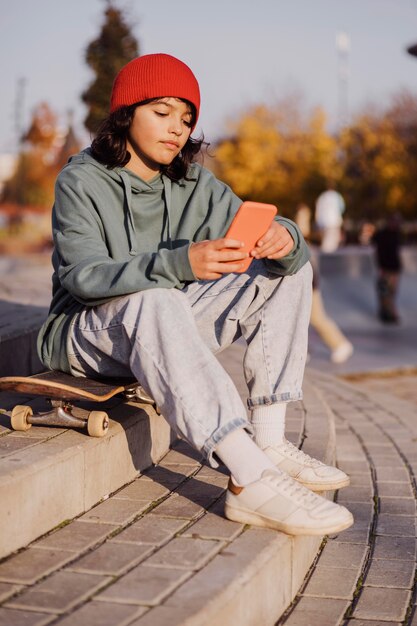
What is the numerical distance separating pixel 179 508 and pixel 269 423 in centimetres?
46

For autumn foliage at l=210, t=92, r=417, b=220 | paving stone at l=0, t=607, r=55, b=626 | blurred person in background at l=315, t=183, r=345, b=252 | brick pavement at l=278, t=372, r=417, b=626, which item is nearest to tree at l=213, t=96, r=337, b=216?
autumn foliage at l=210, t=92, r=417, b=220

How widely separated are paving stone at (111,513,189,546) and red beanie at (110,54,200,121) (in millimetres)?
1539

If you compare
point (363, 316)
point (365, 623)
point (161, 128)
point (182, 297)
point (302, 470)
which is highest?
point (161, 128)

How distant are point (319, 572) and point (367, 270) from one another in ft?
52.2

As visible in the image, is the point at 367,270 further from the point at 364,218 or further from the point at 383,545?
the point at 364,218

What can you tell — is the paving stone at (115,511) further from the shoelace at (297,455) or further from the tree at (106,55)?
the tree at (106,55)

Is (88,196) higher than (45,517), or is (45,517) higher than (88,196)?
(88,196)

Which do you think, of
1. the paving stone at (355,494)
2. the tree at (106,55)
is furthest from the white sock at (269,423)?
the tree at (106,55)

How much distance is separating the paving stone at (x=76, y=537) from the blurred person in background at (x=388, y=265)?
39.3 ft

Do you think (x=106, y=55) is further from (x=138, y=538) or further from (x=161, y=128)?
(x=138, y=538)

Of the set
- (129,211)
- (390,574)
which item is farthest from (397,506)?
(129,211)

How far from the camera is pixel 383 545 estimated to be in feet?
10.4

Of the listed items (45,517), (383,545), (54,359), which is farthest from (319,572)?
(54,359)

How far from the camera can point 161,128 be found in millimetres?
3348
